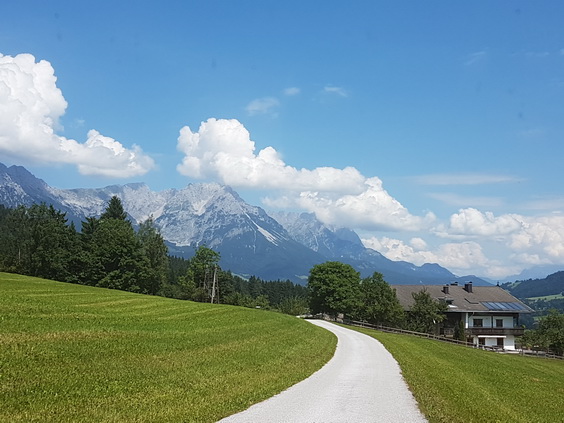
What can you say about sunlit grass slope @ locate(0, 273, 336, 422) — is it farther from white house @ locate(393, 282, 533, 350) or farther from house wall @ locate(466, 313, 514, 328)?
house wall @ locate(466, 313, 514, 328)

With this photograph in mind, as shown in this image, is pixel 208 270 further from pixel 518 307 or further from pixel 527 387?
pixel 527 387

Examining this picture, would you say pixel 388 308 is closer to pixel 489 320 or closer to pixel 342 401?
pixel 489 320

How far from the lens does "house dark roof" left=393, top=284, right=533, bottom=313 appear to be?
9725 cm

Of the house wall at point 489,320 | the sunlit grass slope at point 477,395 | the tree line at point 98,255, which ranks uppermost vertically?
the tree line at point 98,255

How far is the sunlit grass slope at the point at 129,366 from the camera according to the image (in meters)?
14.3

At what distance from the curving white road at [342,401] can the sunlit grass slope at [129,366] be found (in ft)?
2.69

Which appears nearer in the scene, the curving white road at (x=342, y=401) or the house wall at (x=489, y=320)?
the curving white road at (x=342, y=401)

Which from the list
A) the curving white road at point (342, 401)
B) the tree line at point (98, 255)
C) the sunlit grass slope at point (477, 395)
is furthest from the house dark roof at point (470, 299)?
the curving white road at point (342, 401)

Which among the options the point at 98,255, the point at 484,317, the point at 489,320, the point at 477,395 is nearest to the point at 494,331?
the point at 489,320

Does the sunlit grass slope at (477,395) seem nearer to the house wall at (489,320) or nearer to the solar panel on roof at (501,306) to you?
the house wall at (489,320)

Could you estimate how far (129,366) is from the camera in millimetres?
20312

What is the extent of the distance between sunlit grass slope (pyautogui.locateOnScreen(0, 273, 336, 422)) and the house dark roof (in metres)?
68.6

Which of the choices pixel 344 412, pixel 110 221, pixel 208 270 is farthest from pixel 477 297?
pixel 344 412

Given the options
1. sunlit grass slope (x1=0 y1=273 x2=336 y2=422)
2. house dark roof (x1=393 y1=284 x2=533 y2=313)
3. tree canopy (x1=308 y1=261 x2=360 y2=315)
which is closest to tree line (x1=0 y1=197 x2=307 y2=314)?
tree canopy (x1=308 y1=261 x2=360 y2=315)
